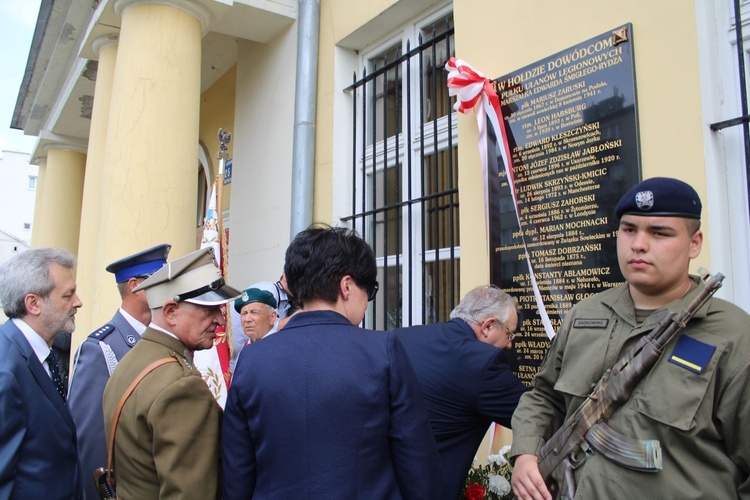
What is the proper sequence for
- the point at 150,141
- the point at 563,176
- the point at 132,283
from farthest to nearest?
1. the point at 150,141
2. the point at 563,176
3. the point at 132,283

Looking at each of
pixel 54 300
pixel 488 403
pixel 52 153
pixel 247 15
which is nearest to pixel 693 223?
pixel 488 403

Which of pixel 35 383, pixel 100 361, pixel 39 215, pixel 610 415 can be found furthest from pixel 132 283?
pixel 39 215

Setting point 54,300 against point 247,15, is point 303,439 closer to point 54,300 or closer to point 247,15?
point 54,300

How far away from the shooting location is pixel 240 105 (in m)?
6.59

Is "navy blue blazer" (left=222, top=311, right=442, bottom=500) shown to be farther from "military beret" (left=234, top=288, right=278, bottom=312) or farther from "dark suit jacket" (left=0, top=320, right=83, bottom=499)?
"military beret" (left=234, top=288, right=278, bottom=312)

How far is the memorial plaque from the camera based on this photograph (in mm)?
2864

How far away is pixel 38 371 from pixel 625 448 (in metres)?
2.00

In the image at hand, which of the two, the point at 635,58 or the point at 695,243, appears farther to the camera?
the point at 635,58

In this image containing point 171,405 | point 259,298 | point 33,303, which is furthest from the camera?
point 259,298

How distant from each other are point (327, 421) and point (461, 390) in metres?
0.79

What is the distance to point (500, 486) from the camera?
2490mm

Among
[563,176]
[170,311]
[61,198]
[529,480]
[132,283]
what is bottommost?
[529,480]

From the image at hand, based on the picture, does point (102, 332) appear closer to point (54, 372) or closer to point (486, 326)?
point (54, 372)

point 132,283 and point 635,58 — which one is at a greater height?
point 635,58
